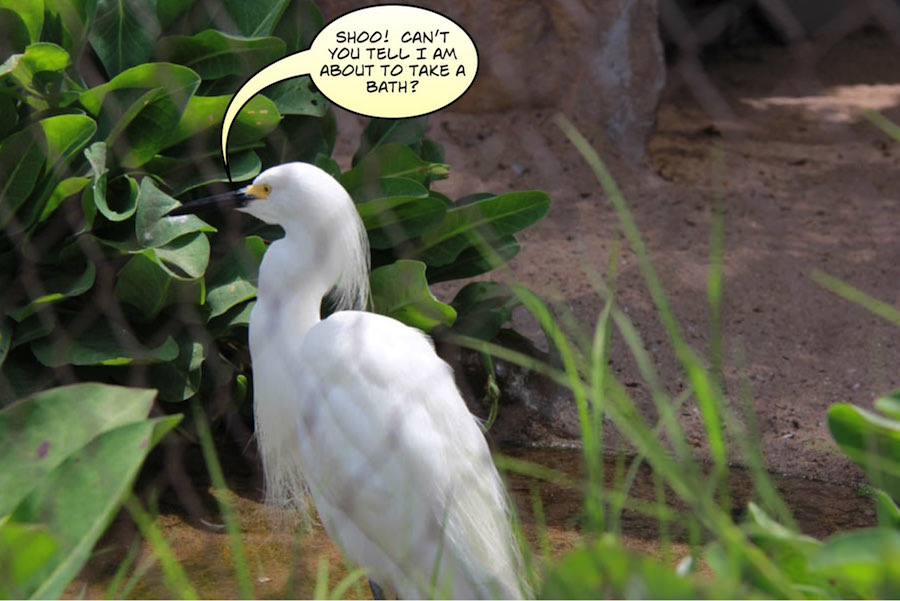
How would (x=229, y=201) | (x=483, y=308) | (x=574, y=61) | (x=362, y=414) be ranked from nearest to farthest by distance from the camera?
(x=362, y=414), (x=229, y=201), (x=483, y=308), (x=574, y=61)

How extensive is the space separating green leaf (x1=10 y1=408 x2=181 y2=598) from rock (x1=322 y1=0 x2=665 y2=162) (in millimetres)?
3090

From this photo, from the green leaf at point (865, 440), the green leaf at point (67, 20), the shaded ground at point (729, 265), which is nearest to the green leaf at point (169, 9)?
the green leaf at point (67, 20)

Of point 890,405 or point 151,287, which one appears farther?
point 151,287

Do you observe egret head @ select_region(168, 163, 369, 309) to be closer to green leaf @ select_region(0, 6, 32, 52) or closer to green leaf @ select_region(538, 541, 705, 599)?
green leaf @ select_region(0, 6, 32, 52)

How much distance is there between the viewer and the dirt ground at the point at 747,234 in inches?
121

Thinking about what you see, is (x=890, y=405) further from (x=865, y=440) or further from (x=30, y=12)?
(x=30, y=12)

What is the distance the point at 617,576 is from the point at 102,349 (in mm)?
1635

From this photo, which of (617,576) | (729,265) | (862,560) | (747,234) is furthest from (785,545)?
(747,234)

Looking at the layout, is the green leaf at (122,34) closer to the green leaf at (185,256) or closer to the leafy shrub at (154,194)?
the leafy shrub at (154,194)

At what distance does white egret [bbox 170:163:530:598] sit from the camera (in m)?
2.01

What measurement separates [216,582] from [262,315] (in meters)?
0.53

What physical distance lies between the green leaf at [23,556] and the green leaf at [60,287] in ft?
4.16

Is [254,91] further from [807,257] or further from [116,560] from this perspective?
[807,257]

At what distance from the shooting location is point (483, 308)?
290cm
